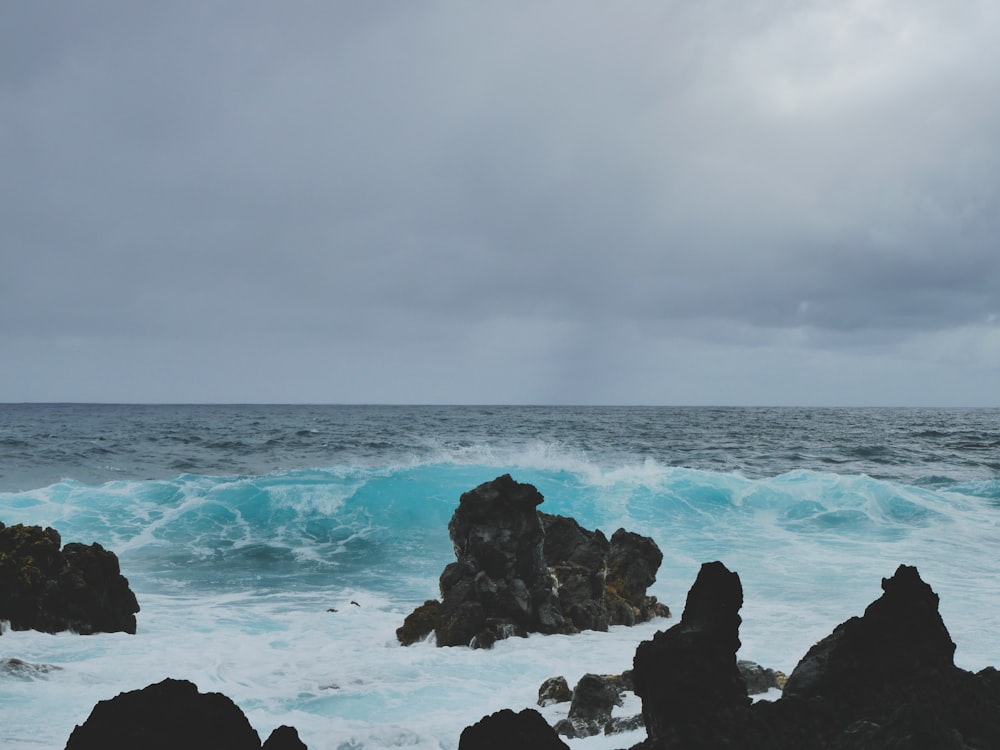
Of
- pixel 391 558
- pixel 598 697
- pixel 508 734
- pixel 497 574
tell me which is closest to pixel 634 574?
pixel 497 574

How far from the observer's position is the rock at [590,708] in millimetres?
7695

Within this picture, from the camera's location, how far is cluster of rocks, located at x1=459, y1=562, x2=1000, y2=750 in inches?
183

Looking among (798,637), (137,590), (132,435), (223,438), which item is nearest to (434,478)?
(137,590)

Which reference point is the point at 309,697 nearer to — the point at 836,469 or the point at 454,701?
the point at 454,701

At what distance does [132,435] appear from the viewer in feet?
200

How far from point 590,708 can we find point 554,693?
0.96 m

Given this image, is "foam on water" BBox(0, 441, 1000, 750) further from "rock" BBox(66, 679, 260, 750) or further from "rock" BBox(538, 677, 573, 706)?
"rock" BBox(66, 679, 260, 750)

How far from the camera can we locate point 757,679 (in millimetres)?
8695

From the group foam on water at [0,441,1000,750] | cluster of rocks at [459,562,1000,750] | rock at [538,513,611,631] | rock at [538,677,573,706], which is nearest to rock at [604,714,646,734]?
foam on water at [0,441,1000,750]

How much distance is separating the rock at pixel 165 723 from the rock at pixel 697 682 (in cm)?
266

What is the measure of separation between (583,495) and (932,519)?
12118 millimetres

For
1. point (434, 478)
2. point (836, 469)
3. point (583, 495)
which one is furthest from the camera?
point (836, 469)

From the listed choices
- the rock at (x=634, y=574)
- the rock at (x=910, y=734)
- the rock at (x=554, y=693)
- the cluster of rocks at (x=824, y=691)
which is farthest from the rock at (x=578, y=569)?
the rock at (x=910, y=734)

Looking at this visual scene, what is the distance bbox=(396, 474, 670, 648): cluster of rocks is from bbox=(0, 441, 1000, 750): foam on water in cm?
50
